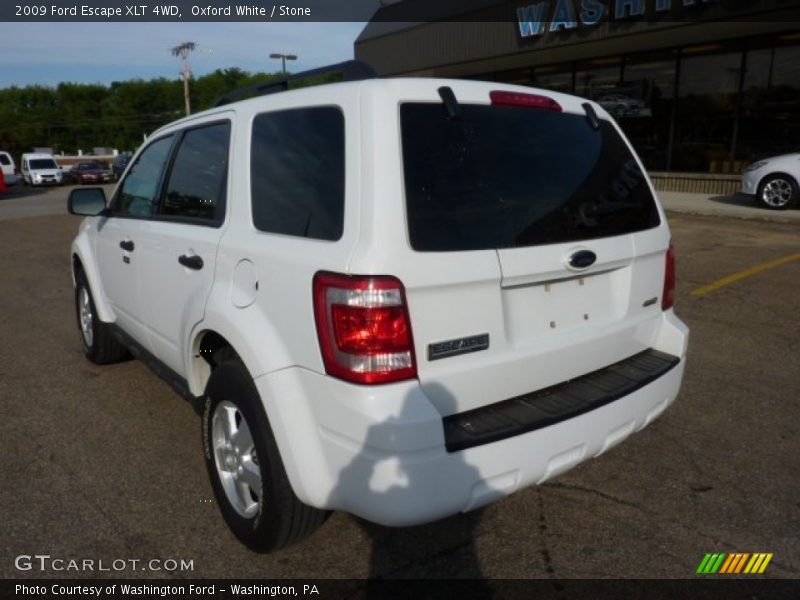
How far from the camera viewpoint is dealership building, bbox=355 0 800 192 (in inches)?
538

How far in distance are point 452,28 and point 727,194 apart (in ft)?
28.0

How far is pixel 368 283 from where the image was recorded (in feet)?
6.71

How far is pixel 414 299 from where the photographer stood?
82.4 inches

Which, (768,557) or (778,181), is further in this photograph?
(778,181)

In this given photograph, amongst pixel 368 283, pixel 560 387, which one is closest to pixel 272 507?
pixel 368 283

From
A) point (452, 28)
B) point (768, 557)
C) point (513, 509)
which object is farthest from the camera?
point (452, 28)

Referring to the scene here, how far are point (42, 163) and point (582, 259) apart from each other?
3974 centimetres

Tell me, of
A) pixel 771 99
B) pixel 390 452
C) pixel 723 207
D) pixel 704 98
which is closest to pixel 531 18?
pixel 704 98

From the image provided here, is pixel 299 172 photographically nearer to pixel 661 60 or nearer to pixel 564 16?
pixel 564 16

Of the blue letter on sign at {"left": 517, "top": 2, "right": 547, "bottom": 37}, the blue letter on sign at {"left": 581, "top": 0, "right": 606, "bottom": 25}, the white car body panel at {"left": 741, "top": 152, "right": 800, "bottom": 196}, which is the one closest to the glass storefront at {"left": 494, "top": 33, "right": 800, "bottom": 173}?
the white car body panel at {"left": 741, "top": 152, "right": 800, "bottom": 196}

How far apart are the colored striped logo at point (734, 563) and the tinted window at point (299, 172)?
1.99 metres

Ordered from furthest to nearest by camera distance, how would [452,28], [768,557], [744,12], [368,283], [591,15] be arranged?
[452,28], [591,15], [744,12], [768,557], [368,283]

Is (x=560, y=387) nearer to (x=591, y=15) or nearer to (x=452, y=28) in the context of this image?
(x=591, y=15)

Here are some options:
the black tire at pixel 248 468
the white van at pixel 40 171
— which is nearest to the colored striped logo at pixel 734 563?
the black tire at pixel 248 468
